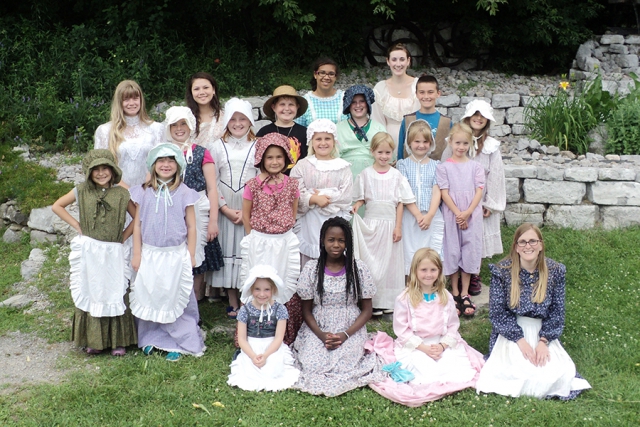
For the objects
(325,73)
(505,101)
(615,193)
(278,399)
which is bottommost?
(278,399)

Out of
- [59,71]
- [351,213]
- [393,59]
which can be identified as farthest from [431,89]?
[59,71]

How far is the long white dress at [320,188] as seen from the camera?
4828mm

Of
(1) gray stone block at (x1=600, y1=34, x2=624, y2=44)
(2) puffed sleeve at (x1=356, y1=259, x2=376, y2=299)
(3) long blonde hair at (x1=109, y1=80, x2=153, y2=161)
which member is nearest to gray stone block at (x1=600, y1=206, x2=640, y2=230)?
(2) puffed sleeve at (x1=356, y1=259, x2=376, y2=299)

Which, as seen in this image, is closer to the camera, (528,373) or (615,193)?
(528,373)

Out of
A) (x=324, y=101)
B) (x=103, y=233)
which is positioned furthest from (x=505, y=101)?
(x=103, y=233)

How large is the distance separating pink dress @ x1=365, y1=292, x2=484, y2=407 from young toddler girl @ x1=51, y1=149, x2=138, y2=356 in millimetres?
1652

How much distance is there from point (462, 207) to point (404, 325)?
1099 millimetres

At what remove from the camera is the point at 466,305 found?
5.19 metres

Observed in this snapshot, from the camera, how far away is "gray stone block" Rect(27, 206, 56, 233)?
22.1 ft

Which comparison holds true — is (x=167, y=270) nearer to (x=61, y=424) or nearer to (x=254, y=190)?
(x=254, y=190)

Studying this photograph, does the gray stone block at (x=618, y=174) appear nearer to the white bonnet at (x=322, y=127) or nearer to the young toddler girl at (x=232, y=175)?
the white bonnet at (x=322, y=127)

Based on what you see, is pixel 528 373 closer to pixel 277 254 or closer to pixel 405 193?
pixel 405 193

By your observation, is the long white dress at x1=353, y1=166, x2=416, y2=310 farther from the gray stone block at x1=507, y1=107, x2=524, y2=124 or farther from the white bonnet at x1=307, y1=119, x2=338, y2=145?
the gray stone block at x1=507, y1=107, x2=524, y2=124

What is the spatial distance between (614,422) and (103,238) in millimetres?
3134
